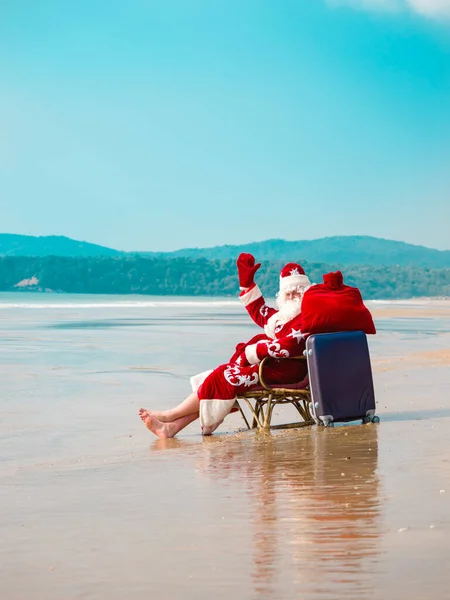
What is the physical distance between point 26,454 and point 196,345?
42.2 feet

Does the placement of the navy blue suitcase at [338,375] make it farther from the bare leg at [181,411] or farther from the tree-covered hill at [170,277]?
the tree-covered hill at [170,277]

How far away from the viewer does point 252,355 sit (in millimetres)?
7449

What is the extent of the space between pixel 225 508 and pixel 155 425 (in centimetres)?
290

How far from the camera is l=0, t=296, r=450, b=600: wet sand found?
3.59m

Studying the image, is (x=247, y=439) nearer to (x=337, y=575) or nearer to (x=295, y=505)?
(x=295, y=505)

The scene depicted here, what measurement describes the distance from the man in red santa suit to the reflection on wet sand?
22 centimetres

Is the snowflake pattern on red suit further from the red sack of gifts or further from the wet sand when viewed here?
the red sack of gifts

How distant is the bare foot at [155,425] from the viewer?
7.59m

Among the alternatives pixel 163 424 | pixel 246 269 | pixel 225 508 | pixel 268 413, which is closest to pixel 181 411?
pixel 163 424

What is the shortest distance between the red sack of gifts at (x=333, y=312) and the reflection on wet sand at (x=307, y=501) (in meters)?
0.74

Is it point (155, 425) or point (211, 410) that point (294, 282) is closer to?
point (211, 410)

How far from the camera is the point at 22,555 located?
402 cm

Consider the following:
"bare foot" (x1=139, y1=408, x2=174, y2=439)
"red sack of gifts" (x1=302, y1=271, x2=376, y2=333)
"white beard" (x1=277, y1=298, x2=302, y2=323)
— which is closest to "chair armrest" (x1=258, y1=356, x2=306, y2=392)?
"red sack of gifts" (x1=302, y1=271, x2=376, y2=333)

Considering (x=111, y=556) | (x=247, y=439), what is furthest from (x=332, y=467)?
(x=111, y=556)
